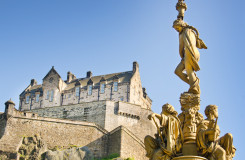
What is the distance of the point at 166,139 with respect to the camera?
6652mm

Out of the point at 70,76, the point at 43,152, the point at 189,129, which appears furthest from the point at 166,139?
the point at 70,76

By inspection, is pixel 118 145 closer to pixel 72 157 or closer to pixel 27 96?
pixel 72 157

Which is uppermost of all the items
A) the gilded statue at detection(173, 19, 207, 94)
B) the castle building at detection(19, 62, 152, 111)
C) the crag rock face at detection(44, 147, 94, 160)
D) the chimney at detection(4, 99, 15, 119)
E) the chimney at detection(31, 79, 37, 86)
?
the chimney at detection(31, 79, 37, 86)

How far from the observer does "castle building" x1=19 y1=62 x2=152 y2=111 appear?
5094cm

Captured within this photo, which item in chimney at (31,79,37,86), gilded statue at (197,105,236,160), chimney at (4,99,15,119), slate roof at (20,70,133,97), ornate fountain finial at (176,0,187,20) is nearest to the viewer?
gilded statue at (197,105,236,160)

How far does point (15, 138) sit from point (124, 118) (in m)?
Result: 12.1

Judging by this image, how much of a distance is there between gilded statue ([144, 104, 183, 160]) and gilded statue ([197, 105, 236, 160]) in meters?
0.35

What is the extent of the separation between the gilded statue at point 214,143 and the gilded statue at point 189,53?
43.1 inches

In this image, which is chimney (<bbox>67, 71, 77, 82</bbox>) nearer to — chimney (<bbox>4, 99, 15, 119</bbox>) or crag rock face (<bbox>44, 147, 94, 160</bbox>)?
chimney (<bbox>4, 99, 15, 119</bbox>)

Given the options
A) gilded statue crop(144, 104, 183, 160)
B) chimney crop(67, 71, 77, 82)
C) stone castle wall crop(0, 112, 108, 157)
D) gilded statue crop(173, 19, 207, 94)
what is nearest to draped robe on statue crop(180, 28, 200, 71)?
gilded statue crop(173, 19, 207, 94)

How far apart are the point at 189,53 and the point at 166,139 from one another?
179 cm

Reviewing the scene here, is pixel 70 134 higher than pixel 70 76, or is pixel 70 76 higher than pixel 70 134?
pixel 70 76

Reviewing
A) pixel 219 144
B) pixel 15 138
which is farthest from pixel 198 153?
pixel 15 138

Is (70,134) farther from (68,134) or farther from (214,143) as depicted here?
(214,143)
